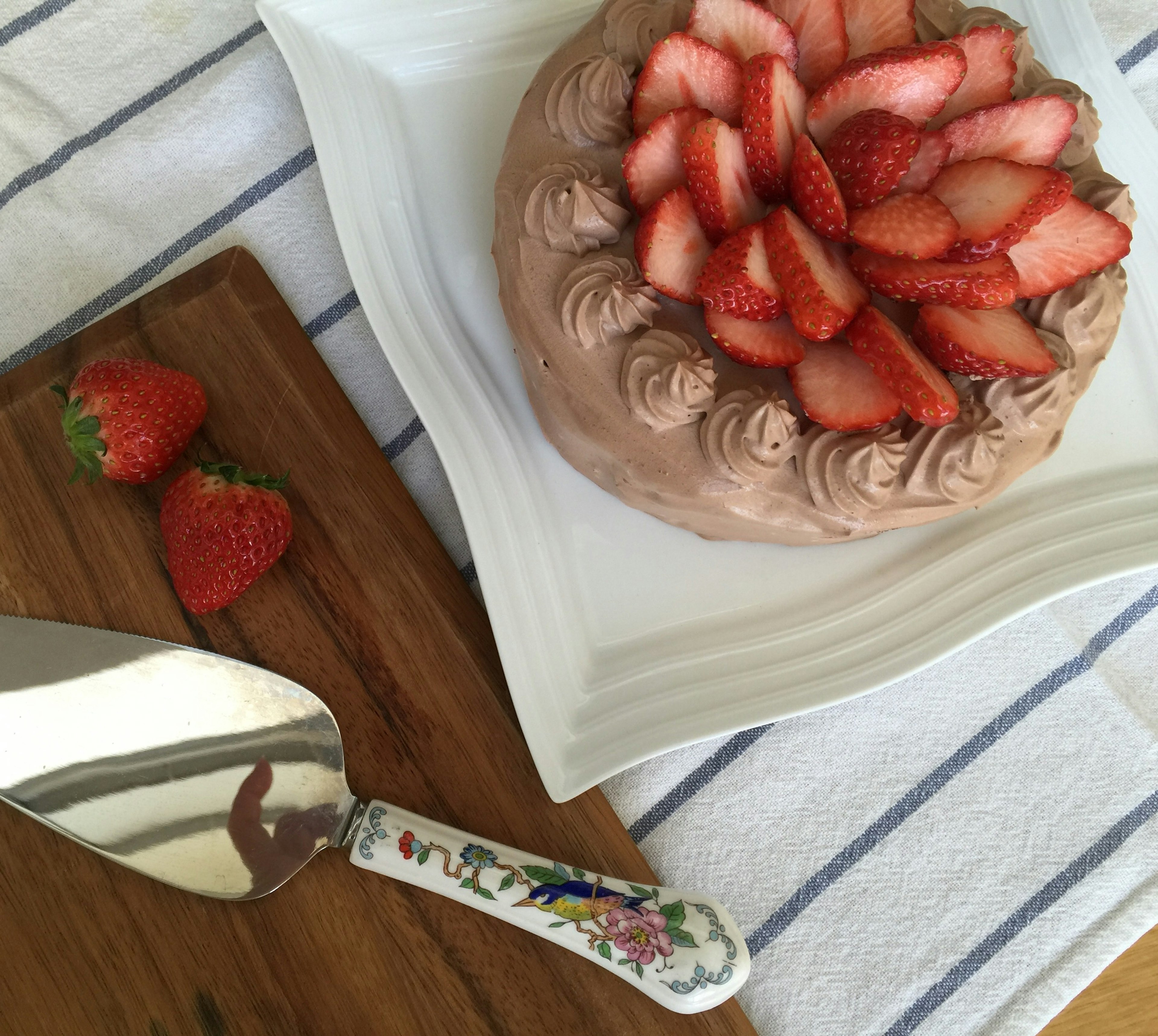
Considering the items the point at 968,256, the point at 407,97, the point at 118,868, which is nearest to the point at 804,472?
the point at 968,256

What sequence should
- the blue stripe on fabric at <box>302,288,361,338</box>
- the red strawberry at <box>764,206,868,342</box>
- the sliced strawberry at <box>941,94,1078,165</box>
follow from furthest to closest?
the blue stripe on fabric at <box>302,288,361,338</box>, the sliced strawberry at <box>941,94,1078,165</box>, the red strawberry at <box>764,206,868,342</box>

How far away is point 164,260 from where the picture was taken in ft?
4.47

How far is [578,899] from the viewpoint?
3.61 ft

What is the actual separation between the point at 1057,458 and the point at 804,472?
1.53 ft

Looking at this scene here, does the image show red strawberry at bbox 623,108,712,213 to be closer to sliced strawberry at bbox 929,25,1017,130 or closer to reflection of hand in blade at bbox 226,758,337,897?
sliced strawberry at bbox 929,25,1017,130

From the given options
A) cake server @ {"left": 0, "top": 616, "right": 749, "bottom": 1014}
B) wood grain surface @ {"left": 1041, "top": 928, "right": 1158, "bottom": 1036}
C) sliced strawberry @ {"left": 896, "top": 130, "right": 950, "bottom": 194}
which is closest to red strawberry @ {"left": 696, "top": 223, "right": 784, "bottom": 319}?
sliced strawberry @ {"left": 896, "top": 130, "right": 950, "bottom": 194}

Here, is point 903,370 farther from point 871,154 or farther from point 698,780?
point 698,780

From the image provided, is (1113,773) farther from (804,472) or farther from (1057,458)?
(804,472)

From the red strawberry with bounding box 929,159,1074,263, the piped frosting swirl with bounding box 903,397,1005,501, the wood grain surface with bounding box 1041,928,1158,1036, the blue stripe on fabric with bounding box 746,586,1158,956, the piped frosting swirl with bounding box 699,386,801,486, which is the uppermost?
the red strawberry with bounding box 929,159,1074,263

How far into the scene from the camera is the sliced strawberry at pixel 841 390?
1050 millimetres

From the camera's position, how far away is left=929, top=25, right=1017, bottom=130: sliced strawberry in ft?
3.76

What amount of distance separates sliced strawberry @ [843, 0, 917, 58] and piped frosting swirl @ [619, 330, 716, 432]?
47 cm

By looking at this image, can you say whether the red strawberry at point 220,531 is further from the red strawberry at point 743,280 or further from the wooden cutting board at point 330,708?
the red strawberry at point 743,280

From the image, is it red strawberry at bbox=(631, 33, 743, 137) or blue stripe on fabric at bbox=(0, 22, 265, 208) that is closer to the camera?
red strawberry at bbox=(631, 33, 743, 137)
